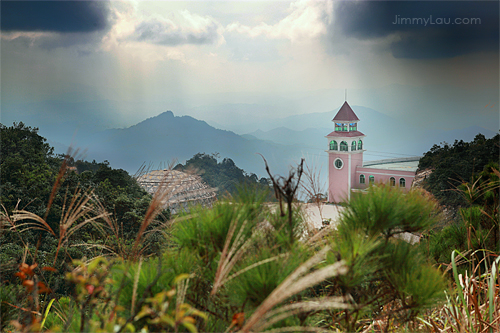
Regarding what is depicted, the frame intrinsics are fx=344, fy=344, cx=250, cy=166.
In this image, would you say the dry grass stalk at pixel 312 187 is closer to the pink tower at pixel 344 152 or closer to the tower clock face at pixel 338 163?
the pink tower at pixel 344 152

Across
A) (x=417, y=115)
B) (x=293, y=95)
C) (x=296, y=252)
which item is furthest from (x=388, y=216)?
(x=293, y=95)

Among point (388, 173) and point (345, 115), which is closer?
point (388, 173)

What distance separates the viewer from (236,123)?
950 inches

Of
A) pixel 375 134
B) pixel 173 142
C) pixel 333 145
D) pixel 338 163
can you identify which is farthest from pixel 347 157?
pixel 173 142

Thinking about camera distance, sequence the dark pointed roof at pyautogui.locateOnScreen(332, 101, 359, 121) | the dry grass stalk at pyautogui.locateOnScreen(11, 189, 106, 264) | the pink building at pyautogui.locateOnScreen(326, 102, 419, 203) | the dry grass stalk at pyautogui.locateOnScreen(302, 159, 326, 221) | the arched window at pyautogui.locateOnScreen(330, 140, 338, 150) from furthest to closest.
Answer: the dark pointed roof at pyautogui.locateOnScreen(332, 101, 359, 121) < the arched window at pyautogui.locateOnScreen(330, 140, 338, 150) < the pink building at pyautogui.locateOnScreen(326, 102, 419, 203) < the dry grass stalk at pyautogui.locateOnScreen(302, 159, 326, 221) < the dry grass stalk at pyautogui.locateOnScreen(11, 189, 106, 264)

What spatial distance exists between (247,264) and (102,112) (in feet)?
67.3

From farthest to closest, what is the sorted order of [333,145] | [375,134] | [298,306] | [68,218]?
1. [375,134]
2. [333,145]
3. [68,218]
4. [298,306]

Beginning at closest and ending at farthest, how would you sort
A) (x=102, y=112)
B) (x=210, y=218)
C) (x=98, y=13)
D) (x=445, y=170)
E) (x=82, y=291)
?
(x=82, y=291) < (x=210, y=218) < (x=445, y=170) < (x=98, y=13) < (x=102, y=112)

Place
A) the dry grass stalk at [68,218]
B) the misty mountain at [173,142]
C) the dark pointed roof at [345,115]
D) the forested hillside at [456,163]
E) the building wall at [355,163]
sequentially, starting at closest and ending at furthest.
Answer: the dry grass stalk at [68,218], the forested hillside at [456,163], the building wall at [355,163], the dark pointed roof at [345,115], the misty mountain at [173,142]

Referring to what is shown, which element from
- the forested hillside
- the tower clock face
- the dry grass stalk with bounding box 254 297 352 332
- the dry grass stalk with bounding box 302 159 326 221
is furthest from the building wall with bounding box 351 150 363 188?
the dry grass stalk with bounding box 254 297 352 332

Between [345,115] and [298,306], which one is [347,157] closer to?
[345,115]

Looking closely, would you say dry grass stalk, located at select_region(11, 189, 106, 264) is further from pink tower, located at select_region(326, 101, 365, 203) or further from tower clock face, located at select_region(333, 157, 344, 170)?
tower clock face, located at select_region(333, 157, 344, 170)

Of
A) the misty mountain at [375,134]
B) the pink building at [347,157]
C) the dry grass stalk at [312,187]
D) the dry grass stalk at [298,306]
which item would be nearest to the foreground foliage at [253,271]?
the dry grass stalk at [298,306]

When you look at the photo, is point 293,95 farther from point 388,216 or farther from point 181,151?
point 388,216
